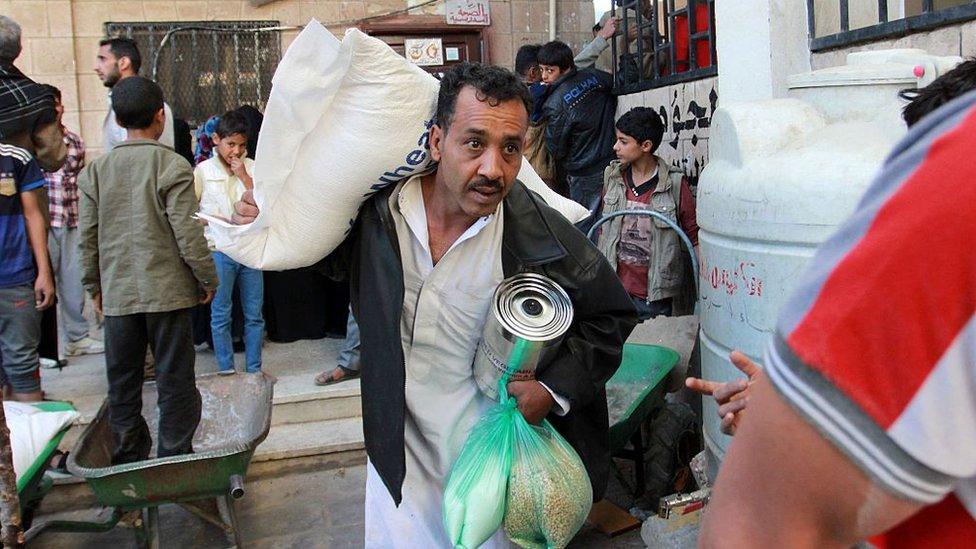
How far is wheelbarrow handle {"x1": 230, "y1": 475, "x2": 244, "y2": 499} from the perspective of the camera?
3.36 metres

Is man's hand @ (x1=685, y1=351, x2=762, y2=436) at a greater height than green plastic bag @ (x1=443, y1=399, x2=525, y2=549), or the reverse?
man's hand @ (x1=685, y1=351, x2=762, y2=436)

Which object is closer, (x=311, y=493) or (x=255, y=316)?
(x=311, y=493)

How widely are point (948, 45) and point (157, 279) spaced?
3417mm

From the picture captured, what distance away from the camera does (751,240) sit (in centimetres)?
269

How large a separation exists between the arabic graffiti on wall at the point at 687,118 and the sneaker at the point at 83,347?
4.30 metres

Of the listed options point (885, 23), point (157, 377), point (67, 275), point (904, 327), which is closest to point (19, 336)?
point (157, 377)

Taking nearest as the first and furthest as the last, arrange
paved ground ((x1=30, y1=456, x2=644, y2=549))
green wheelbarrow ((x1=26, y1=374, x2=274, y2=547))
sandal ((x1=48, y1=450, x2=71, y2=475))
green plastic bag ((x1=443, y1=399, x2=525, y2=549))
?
green plastic bag ((x1=443, y1=399, x2=525, y2=549)) < green wheelbarrow ((x1=26, y1=374, x2=274, y2=547)) < paved ground ((x1=30, y1=456, x2=644, y2=549)) < sandal ((x1=48, y1=450, x2=71, y2=475))

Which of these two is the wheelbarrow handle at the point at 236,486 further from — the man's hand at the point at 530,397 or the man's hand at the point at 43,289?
the man's hand at the point at 43,289

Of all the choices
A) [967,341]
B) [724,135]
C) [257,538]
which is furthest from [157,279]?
[967,341]

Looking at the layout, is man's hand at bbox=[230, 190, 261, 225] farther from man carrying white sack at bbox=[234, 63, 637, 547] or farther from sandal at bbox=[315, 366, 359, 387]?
sandal at bbox=[315, 366, 359, 387]

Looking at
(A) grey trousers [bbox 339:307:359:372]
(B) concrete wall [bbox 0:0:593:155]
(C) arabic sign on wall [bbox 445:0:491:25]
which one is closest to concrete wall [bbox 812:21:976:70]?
(A) grey trousers [bbox 339:307:359:372]

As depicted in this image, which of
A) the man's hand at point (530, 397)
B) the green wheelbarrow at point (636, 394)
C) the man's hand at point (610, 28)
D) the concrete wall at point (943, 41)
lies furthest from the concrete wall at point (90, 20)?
the man's hand at point (530, 397)

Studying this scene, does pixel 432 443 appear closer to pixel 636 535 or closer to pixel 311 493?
pixel 636 535

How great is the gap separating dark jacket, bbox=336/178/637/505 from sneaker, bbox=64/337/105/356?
4498mm
